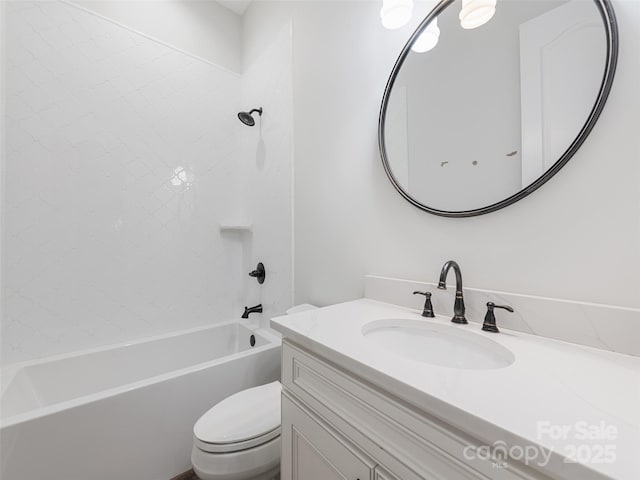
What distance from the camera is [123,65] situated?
1652 millimetres

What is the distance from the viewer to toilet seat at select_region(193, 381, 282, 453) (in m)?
0.91

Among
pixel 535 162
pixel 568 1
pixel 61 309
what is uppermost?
pixel 568 1

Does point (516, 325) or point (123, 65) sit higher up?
point (123, 65)

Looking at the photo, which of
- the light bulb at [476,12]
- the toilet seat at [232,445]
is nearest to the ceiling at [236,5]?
the light bulb at [476,12]

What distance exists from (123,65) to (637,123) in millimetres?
2361

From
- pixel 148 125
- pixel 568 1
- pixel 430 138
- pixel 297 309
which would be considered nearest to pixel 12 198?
pixel 148 125

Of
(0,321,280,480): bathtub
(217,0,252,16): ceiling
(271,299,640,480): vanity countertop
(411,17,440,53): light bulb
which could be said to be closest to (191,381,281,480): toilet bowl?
(0,321,280,480): bathtub

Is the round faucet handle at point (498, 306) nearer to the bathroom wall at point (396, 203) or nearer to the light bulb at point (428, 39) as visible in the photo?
the bathroom wall at point (396, 203)

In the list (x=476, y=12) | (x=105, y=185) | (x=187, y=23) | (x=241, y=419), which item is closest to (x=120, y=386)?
(x=241, y=419)

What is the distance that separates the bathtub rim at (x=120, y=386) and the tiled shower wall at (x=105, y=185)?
50 mm

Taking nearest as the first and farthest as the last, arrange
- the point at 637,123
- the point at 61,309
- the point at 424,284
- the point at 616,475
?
the point at 616,475
the point at 637,123
the point at 424,284
the point at 61,309

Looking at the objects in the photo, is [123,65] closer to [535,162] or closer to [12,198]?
[12,198]

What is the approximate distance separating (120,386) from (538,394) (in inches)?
69.0

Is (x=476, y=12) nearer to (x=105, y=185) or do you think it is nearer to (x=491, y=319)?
(x=491, y=319)
